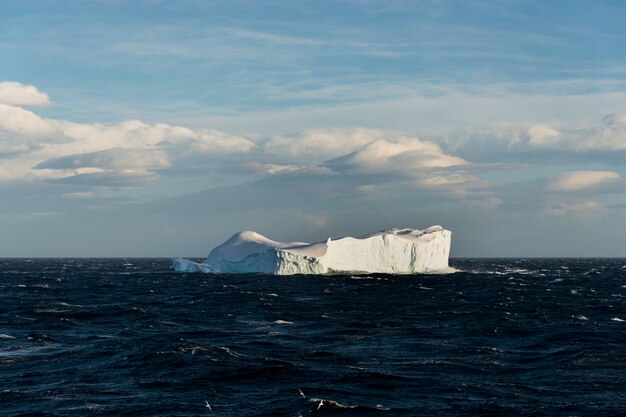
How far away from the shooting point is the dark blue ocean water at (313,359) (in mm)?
21609

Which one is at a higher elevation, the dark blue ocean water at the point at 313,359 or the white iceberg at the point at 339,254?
the white iceberg at the point at 339,254

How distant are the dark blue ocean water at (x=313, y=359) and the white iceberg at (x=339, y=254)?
3829 centimetres

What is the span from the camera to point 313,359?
29.1 meters

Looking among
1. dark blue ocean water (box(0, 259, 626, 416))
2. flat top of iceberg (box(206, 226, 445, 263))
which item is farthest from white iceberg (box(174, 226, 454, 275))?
dark blue ocean water (box(0, 259, 626, 416))

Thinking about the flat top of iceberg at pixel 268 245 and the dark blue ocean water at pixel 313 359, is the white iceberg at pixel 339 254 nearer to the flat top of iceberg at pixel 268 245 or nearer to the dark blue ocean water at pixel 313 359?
the flat top of iceberg at pixel 268 245

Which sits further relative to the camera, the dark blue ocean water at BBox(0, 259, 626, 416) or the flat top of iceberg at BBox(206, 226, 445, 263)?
the flat top of iceberg at BBox(206, 226, 445, 263)

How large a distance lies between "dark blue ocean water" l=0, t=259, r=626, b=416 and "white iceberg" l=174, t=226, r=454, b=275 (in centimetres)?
3829

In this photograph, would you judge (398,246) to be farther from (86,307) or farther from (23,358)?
(23,358)

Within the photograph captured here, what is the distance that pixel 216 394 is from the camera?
A: 23000mm

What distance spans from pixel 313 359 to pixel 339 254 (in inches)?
2568

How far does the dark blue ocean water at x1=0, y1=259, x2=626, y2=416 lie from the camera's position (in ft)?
70.9

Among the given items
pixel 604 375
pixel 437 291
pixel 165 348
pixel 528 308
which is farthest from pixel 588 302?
pixel 165 348

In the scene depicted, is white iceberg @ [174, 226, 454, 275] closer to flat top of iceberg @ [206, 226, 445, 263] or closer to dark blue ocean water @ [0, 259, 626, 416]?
flat top of iceberg @ [206, 226, 445, 263]

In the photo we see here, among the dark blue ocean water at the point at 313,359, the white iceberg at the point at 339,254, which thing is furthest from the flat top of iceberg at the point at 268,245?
the dark blue ocean water at the point at 313,359
